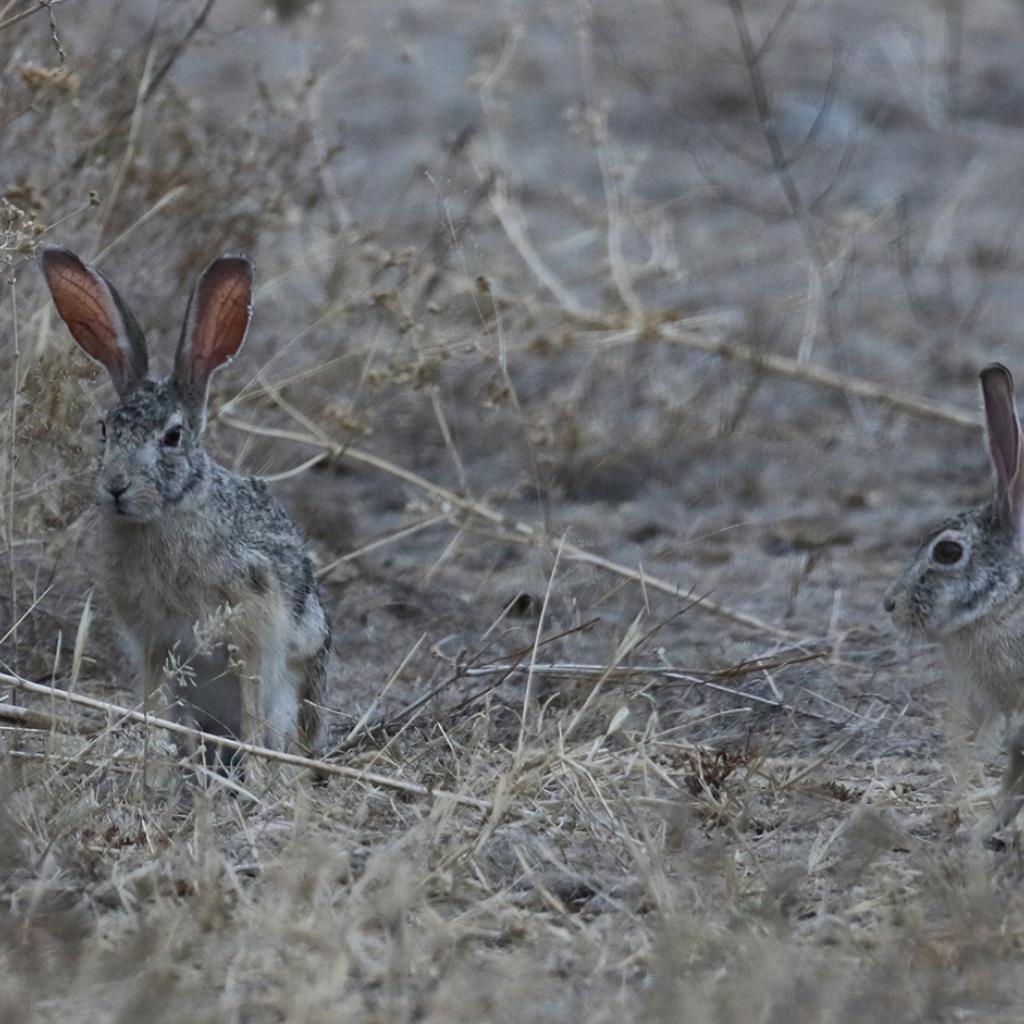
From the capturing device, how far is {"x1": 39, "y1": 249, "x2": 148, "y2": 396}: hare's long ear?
5.11 metres

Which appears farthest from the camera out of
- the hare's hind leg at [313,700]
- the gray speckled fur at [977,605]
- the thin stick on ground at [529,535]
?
the thin stick on ground at [529,535]

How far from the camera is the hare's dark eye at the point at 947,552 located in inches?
201

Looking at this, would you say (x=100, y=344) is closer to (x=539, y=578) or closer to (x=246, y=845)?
(x=246, y=845)

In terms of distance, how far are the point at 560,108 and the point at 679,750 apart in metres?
7.38

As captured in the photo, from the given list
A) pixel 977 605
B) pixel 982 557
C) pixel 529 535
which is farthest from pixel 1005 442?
pixel 529 535

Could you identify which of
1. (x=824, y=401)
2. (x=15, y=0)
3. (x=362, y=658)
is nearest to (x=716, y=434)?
(x=824, y=401)

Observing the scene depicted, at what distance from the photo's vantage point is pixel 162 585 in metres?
5.04

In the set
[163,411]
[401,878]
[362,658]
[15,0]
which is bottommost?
[362,658]

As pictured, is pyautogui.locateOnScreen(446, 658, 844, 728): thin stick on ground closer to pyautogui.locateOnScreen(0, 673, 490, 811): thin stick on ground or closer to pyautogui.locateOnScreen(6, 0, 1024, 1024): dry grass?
pyautogui.locateOnScreen(6, 0, 1024, 1024): dry grass

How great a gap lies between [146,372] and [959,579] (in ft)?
7.08

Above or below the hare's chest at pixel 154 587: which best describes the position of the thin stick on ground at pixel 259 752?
below

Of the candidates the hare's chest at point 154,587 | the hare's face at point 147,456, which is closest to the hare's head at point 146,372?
the hare's face at point 147,456

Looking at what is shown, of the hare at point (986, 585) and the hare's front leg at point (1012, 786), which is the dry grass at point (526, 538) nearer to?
the hare's front leg at point (1012, 786)

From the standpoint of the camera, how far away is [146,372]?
528cm
